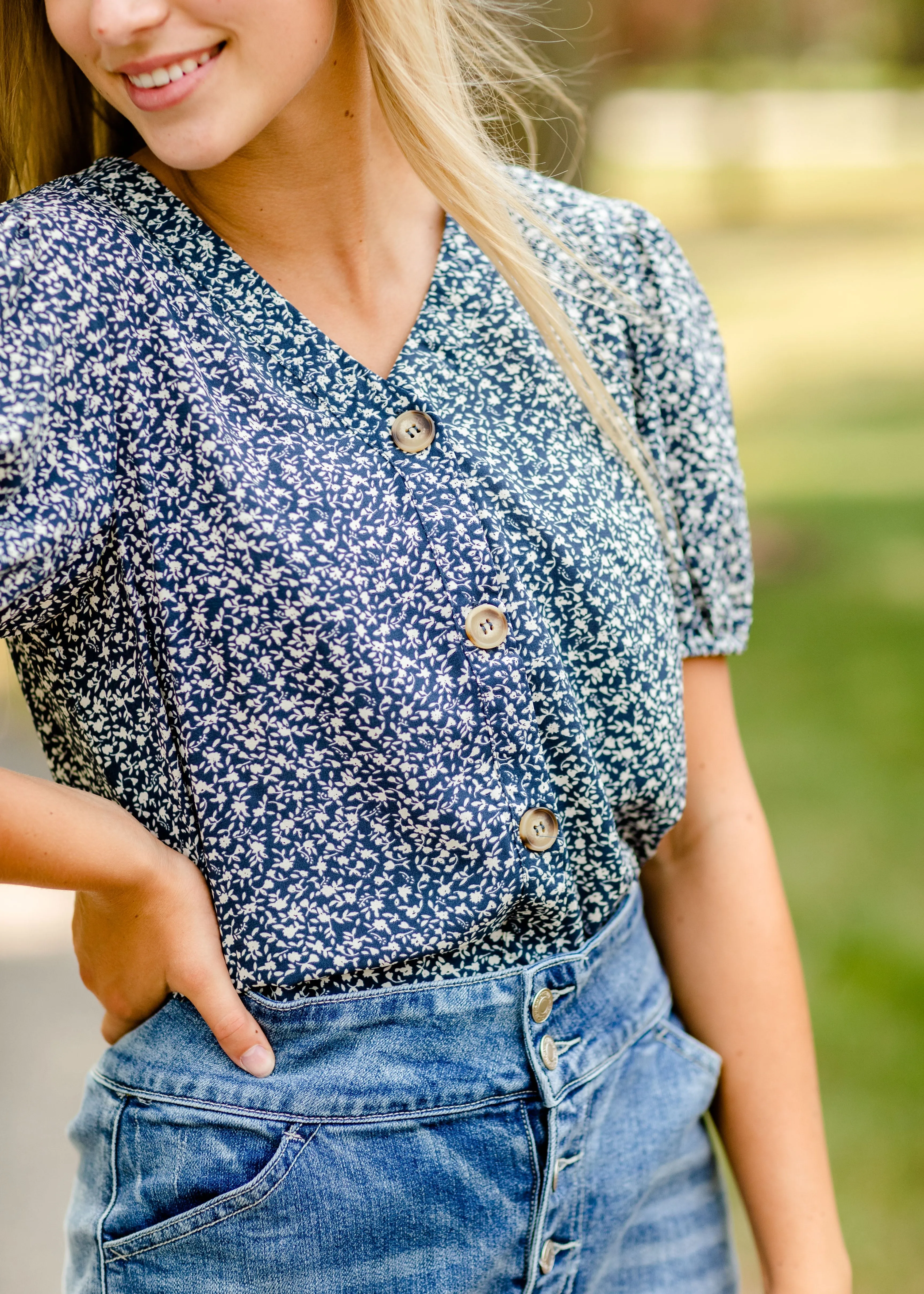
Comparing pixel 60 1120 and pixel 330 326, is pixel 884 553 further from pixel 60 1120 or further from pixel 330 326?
pixel 330 326

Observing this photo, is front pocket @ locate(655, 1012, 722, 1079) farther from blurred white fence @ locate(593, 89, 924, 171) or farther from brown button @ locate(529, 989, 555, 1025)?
blurred white fence @ locate(593, 89, 924, 171)

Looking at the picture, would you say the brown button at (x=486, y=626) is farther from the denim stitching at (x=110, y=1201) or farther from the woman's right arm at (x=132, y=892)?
the denim stitching at (x=110, y=1201)

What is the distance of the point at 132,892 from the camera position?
1.33 m

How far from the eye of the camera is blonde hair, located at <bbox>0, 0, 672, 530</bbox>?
1.44m

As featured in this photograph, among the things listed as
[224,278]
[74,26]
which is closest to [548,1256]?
[224,278]

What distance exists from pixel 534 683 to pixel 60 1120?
8.17 feet

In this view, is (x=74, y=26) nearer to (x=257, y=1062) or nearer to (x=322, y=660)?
(x=322, y=660)

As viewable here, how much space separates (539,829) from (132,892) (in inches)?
15.1

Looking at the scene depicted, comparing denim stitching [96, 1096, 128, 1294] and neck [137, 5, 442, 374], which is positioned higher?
neck [137, 5, 442, 374]

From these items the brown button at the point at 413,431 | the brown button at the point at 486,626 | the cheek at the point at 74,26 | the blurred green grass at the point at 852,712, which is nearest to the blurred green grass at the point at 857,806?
the blurred green grass at the point at 852,712

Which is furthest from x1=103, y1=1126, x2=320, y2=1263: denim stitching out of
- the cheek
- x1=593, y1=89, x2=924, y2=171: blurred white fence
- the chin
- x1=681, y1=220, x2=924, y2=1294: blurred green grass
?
x1=593, y1=89, x2=924, y2=171: blurred white fence

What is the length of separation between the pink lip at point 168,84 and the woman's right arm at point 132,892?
61cm

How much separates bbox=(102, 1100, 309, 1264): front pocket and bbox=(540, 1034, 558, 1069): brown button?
0.23m

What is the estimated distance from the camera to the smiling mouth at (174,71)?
4.22 feet
